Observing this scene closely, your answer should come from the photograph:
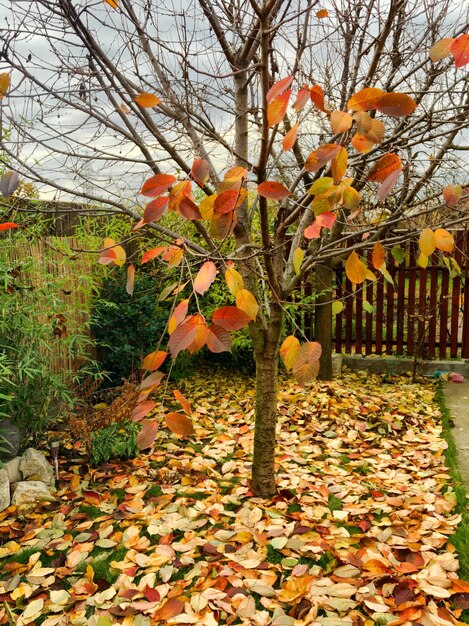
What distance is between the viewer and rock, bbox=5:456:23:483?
3086 millimetres

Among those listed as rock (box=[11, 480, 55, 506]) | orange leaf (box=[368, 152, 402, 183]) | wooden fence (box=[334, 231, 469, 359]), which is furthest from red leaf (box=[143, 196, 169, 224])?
wooden fence (box=[334, 231, 469, 359])

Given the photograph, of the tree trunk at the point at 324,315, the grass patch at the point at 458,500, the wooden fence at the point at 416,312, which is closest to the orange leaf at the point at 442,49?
the grass patch at the point at 458,500

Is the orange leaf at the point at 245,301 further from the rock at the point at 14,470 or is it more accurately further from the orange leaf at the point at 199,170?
the rock at the point at 14,470

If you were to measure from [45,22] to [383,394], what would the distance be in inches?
161

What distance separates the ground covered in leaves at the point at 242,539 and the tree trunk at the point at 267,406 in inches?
5.5

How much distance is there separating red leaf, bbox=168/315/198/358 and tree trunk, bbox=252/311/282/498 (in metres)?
1.58

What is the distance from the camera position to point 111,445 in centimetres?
342

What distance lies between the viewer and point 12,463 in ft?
10.2

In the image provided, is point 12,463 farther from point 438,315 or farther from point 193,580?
point 438,315

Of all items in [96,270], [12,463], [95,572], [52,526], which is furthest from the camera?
[96,270]

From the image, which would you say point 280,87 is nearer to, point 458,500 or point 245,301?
point 245,301

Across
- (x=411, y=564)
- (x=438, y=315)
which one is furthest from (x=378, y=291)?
(x=411, y=564)

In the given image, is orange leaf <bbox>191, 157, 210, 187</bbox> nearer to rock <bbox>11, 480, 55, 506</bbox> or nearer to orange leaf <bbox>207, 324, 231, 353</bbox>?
orange leaf <bbox>207, 324, 231, 353</bbox>

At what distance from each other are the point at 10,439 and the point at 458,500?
263 cm
